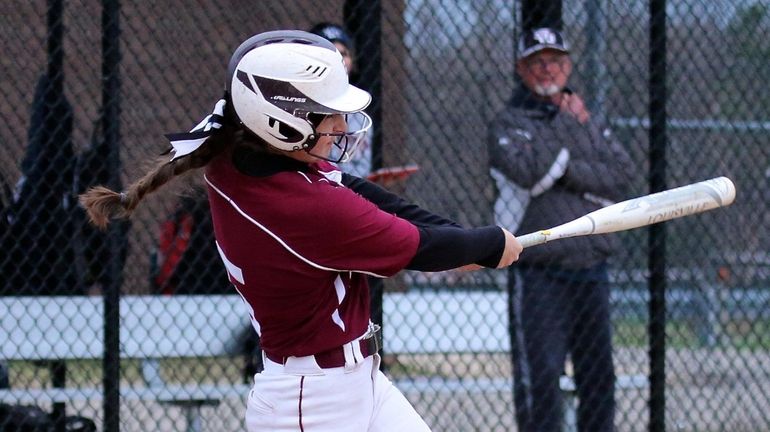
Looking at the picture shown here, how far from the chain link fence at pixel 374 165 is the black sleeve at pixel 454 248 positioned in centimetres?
165

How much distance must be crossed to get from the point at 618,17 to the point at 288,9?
53.3 inches

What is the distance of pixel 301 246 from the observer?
116 inches

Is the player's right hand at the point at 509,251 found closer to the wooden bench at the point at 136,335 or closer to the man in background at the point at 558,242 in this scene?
the man in background at the point at 558,242

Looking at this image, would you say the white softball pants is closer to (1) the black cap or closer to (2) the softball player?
(2) the softball player

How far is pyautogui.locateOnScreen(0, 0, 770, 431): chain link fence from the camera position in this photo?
4598mm

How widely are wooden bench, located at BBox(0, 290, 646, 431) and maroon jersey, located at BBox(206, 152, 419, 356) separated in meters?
1.70

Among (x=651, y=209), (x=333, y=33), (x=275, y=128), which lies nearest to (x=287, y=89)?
(x=275, y=128)

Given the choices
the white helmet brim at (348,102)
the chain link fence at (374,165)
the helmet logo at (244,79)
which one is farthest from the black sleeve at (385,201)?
the chain link fence at (374,165)

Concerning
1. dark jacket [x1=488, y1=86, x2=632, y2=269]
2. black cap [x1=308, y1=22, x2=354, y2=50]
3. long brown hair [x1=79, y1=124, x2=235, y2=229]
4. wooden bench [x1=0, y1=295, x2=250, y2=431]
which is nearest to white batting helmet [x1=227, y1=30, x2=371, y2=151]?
long brown hair [x1=79, y1=124, x2=235, y2=229]

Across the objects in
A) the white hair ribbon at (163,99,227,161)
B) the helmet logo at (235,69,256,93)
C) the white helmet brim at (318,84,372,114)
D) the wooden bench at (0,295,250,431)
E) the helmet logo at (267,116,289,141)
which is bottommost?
the wooden bench at (0,295,250,431)

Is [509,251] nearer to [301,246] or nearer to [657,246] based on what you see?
[301,246]

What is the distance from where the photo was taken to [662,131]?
4.91m

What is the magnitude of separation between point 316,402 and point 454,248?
0.54 m

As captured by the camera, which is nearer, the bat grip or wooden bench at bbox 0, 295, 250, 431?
the bat grip
